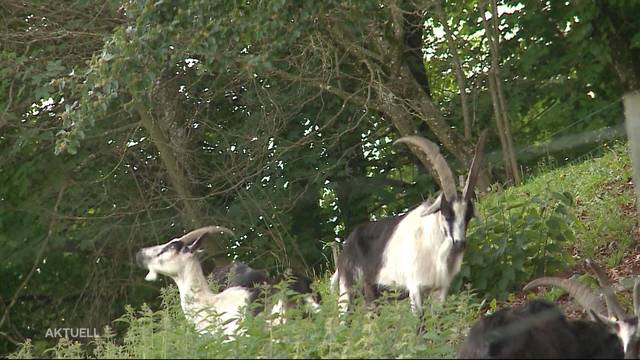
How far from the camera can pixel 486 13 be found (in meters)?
22.1

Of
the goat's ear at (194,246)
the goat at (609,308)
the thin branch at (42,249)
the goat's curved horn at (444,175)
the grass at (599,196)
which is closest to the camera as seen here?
the goat at (609,308)

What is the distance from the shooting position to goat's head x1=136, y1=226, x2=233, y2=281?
1438 cm

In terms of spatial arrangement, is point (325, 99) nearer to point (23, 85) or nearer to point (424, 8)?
point (424, 8)

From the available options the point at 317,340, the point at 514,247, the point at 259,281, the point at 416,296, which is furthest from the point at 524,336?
the point at 514,247

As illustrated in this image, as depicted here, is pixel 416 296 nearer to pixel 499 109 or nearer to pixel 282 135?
pixel 499 109

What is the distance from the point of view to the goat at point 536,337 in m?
8.03

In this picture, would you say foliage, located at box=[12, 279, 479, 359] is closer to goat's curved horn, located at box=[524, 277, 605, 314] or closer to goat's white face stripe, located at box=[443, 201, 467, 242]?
goat's curved horn, located at box=[524, 277, 605, 314]

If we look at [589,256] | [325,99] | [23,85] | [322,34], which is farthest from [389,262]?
[325,99]

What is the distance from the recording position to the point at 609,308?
36.2ft

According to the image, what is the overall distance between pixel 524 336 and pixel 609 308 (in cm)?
310

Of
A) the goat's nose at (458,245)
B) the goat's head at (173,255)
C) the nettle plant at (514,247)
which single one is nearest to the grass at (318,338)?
the goat's nose at (458,245)

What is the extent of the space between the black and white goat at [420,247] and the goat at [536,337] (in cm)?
352

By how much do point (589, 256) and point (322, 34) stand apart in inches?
204

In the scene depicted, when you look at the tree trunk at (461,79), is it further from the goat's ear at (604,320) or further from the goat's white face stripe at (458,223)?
the goat's ear at (604,320)
